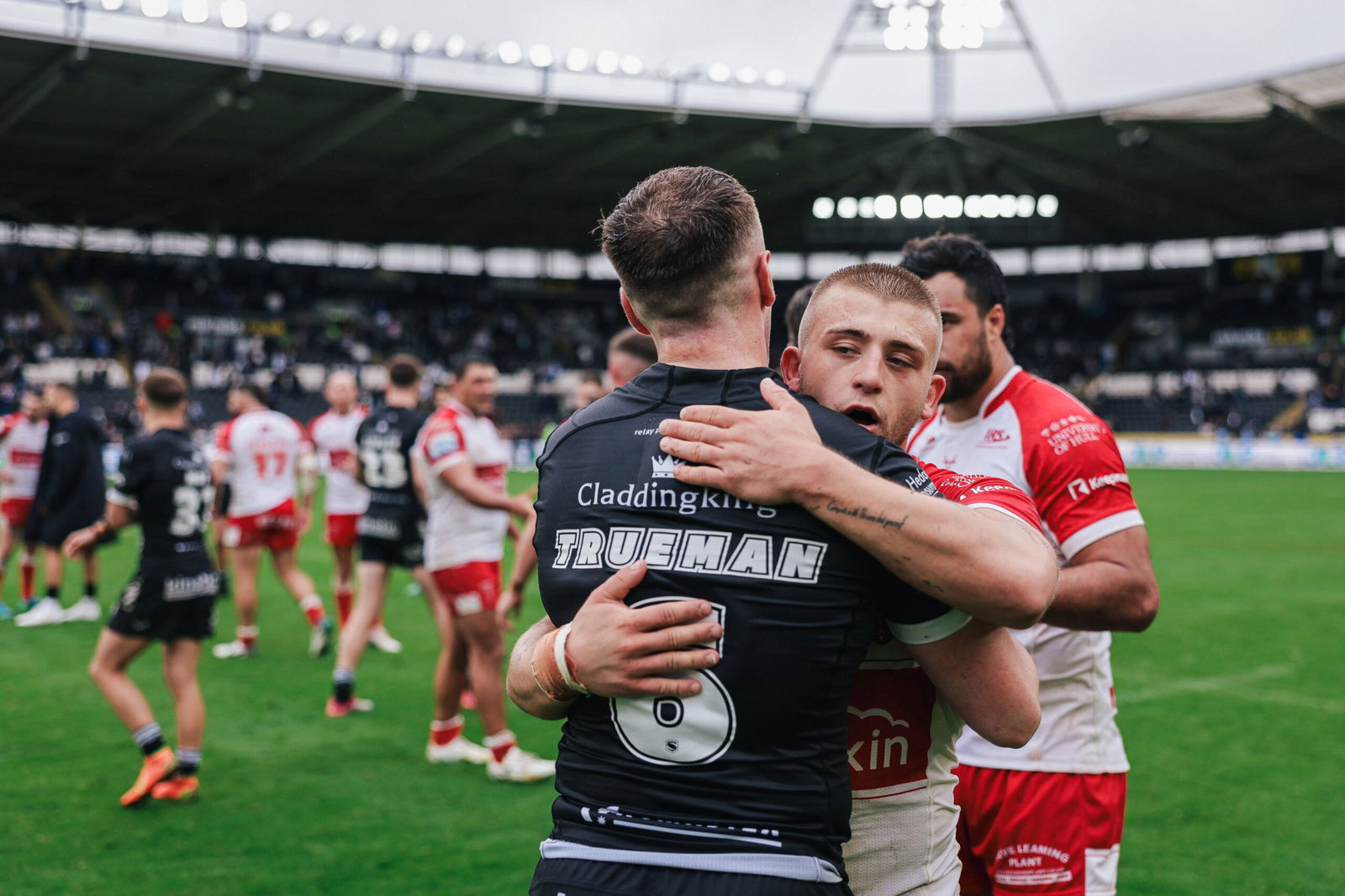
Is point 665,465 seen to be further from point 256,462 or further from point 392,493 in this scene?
point 256,462

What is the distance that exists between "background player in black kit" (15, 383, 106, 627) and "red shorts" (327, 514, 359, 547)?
284cm

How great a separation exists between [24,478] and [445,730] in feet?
24.8

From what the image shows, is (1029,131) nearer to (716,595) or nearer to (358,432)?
(358,432)

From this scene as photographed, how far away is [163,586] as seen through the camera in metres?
5.85

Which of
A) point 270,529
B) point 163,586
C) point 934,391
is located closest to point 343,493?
point 270,529

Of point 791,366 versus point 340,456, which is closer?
point 791,366

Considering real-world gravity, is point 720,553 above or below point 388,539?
above

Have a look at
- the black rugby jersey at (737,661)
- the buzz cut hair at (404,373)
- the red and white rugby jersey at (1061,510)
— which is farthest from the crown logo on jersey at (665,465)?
the buzz cut hair at (404,373)

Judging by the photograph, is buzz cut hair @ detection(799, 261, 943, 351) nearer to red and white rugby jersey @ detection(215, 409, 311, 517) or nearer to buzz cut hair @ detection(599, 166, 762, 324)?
buzz cut hair @ detection(599, 166, 762, 324)

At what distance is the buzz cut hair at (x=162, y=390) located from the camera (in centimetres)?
606

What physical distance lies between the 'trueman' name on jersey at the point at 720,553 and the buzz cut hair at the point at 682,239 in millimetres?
410

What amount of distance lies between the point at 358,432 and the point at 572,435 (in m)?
6.41

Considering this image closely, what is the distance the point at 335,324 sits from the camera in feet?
145

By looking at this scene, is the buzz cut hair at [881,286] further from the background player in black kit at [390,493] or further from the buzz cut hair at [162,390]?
the background player in black kit at [390,493]
